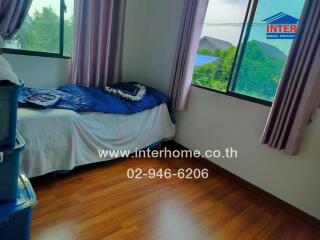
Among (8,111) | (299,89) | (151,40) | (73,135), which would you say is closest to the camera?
(8,111)

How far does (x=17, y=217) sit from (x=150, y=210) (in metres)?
0.95

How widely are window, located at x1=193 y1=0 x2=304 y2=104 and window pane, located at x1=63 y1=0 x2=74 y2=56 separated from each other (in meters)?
1.49

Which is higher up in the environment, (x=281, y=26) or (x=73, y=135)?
(x=281, y=26)

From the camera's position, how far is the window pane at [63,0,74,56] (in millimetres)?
2463

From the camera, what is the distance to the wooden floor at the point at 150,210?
1.52 meters

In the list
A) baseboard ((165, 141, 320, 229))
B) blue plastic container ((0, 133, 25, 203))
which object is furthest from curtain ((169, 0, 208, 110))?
blue plastic container ((0, 133, 25, 203))

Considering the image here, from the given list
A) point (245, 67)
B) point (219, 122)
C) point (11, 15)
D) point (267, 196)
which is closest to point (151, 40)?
point (245, 67)

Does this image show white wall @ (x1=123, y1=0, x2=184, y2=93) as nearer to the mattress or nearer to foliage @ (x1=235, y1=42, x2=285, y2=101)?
the mattress

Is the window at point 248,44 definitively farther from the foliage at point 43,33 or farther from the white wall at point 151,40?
the foliage at point 43,33

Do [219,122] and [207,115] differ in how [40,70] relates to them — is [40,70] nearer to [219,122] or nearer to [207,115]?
[207,115]

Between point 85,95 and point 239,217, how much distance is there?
1749 mm

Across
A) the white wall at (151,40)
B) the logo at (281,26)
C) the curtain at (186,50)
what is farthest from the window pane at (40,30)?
the logo at (281,26)

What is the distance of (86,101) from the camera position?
2.06 m

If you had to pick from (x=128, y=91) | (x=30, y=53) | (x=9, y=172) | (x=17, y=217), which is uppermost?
(x=30, y=53)
